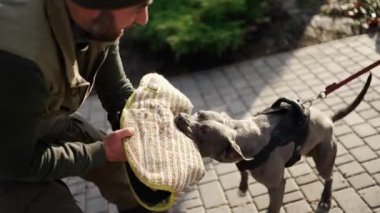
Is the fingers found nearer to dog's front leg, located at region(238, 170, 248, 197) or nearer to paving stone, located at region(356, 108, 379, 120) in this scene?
dog's front leg, located at region(238, 170, 248, 197)

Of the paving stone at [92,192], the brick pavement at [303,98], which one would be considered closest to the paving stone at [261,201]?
the brick pavement at [303,98]

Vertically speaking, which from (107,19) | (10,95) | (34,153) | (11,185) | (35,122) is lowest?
(11,185)

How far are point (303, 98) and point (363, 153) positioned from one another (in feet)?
4.32

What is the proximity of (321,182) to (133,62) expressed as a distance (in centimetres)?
411

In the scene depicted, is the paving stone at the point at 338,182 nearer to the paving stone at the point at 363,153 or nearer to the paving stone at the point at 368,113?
the paving stone at the point at 363,153

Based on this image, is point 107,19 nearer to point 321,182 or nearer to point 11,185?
point 11,185

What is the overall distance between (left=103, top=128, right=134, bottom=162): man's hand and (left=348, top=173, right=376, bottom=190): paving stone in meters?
2.37

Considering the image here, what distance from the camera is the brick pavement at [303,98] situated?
165 inches

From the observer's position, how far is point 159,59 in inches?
296

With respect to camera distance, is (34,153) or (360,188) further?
(360,188)

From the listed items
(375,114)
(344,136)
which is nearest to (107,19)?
(344,136)

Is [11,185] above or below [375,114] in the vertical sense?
above

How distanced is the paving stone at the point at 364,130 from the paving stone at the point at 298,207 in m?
1.17

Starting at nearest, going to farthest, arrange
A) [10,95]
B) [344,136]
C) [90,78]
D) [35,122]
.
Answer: [10,95] → [35,122] → [90,78] → [344,136]
